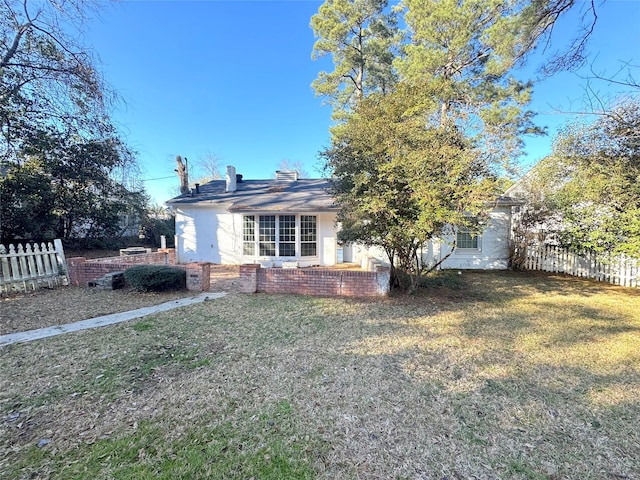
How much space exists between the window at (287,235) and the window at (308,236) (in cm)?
34

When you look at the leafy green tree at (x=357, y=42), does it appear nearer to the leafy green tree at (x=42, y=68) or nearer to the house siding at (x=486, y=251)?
the house siding at (x=486, y=251)

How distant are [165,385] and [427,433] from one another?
274cm

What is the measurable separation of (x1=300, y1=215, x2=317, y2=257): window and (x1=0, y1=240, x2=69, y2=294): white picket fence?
7626 mm

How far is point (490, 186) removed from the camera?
5.59m

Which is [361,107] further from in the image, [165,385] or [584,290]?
[584,290]

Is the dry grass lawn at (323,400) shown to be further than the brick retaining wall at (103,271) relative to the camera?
No

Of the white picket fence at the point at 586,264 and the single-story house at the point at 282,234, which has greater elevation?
the single-story house at the point at 282,234

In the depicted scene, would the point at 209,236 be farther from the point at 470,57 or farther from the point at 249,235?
the point at 470,57

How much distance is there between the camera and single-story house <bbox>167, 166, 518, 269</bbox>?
11.7m

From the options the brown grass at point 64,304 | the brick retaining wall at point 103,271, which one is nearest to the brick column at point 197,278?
the brick retaining wall at point 103,271

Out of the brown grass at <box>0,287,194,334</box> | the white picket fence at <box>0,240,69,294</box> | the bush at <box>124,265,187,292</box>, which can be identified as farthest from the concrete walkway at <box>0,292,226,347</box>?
the white picket fence at <box>0,240,69,294</box>

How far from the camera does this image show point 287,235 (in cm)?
1183

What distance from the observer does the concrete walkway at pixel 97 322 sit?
14.5 ft

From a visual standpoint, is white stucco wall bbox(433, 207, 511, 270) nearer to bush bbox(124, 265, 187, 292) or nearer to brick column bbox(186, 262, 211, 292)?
brick column bbox(186, 262, 211, 292)
